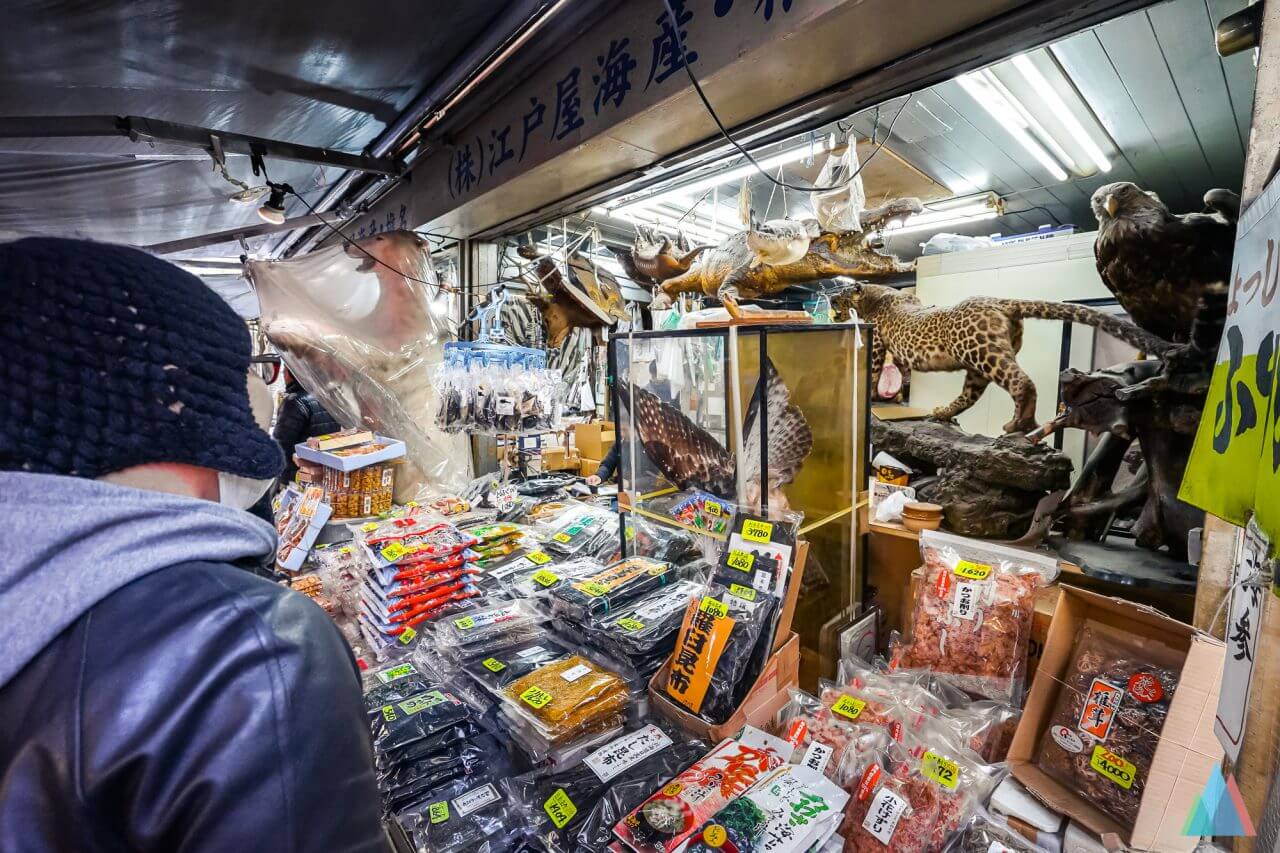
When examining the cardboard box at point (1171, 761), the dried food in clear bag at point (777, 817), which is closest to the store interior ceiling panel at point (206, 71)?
the dried food in clear bag at point (777, 817)

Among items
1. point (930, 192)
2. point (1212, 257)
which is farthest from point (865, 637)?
point (930, 192)

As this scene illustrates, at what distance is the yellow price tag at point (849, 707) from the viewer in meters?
1.29

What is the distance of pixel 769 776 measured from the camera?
1070mm

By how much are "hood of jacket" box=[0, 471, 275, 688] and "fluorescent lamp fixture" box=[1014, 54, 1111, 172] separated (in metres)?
2.94

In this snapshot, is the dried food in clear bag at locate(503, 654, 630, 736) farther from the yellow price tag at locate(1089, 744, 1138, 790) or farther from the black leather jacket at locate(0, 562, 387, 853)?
the yellow price tag at locate(1089, 744, 1138, 790)

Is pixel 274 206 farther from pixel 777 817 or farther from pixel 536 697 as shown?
pixel 777 817

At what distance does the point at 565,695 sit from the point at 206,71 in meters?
2.97

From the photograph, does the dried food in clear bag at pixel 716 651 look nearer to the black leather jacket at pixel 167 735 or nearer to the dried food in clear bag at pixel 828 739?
the dried food in clear bag at pixel 828 739

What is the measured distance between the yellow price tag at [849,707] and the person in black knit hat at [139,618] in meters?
1.09

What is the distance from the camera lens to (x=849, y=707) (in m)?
1.31

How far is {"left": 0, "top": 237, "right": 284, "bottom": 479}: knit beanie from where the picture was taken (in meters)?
0.52

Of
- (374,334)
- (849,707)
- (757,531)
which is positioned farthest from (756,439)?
(374,334)

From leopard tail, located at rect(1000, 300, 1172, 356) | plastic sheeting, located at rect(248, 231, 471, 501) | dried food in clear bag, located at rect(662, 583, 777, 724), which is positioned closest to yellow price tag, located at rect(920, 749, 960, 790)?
dried food in clear bag, located at rect(662, 583, 777, 724)

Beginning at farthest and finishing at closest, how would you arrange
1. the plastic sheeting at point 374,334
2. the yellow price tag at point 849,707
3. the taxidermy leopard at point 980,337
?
the plastic sheeting at point 374,334, the taxidermy leopard at point 980,337, the yellow price tag at point 849,707
